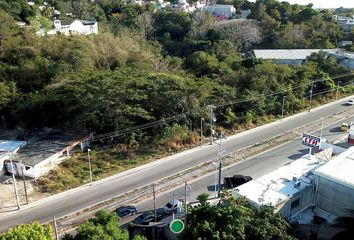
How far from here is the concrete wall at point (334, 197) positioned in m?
18.8

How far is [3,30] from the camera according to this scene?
43969mm

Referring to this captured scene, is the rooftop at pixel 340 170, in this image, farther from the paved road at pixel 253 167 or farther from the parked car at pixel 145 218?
the parked car at pixel 145 218

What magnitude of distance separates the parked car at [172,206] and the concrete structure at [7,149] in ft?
45.5

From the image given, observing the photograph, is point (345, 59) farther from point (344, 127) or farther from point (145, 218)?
point (145, 218)

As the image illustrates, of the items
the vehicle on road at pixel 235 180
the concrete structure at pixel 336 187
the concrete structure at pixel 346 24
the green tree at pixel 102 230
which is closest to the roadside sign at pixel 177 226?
the green tree at pixel 102 230

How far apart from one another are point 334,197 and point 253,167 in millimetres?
8531

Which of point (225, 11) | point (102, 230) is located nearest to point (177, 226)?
point (102, 230)

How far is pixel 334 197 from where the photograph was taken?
19.6 metres

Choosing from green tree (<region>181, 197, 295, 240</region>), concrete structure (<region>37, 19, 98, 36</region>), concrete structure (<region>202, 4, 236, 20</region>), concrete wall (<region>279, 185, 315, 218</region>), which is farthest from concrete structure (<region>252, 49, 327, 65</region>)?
green tree (<region>181, 197, 295, 240</region>)

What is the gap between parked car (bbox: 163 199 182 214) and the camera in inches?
853

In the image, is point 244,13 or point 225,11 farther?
point 225,11

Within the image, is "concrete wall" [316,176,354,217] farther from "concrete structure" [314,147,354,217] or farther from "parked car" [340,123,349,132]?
"parked car" [340,123,349,132]

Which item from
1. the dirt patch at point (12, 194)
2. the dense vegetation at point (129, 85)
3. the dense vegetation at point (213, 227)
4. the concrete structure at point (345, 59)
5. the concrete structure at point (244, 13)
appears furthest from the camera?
the concrete structure at point (244, 13)

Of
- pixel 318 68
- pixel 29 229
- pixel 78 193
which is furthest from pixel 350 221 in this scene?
pixel 318 68
